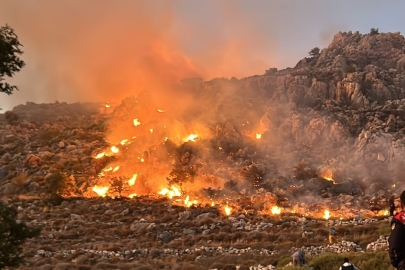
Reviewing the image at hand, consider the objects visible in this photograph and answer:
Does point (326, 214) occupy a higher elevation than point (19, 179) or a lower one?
lower

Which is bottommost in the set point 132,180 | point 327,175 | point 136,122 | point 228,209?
point 228,209

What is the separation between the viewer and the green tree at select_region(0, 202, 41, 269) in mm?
12000

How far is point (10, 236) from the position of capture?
1293 centimetres

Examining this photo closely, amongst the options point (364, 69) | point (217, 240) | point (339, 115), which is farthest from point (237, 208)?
point (364, 69)

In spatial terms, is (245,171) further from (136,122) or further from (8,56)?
(8,56)

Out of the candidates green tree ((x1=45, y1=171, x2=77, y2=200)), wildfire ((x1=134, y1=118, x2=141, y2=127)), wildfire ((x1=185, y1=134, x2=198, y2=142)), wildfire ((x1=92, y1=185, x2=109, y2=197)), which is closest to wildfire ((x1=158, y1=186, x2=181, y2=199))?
wildfire ((x1=92, y1=185, x2=109, y2=197))

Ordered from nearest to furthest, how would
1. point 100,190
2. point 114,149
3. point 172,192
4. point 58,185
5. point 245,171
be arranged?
point 58,185
point 245,171
point 172,192
point 100,190
point 114,149

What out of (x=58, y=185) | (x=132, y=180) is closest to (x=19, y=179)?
(x=58, y=185)

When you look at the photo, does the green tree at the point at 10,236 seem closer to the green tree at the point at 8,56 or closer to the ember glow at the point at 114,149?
the green tree at the point at 8,56

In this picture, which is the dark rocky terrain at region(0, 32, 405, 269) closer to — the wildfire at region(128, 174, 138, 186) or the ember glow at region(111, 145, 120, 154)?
the ember glow at region(111, 145, 120, 154)

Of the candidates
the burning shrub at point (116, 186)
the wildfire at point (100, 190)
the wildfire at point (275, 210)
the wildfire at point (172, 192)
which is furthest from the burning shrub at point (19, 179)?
the wildfire at point (275, 210)

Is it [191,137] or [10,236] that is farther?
[191,137]

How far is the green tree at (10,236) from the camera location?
12.0 meters

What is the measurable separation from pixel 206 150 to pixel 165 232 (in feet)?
122
